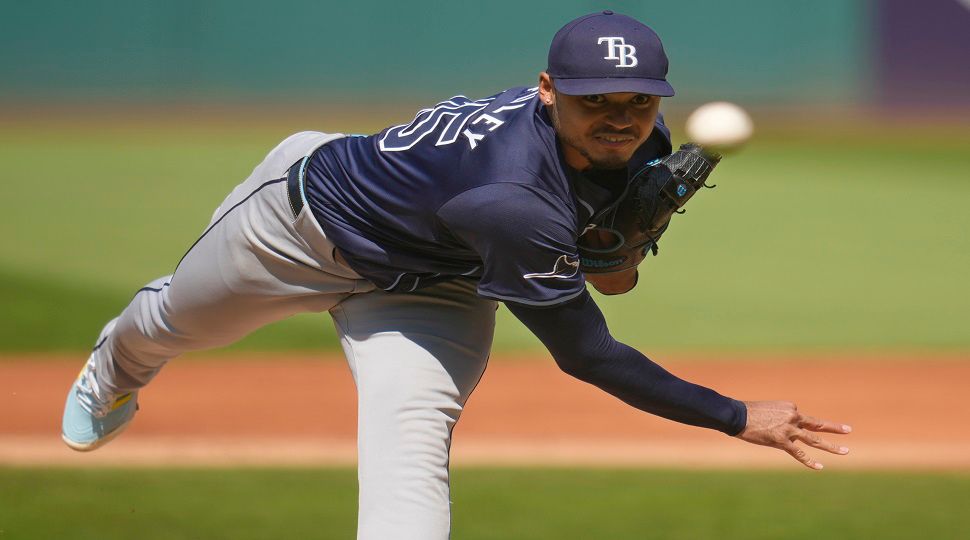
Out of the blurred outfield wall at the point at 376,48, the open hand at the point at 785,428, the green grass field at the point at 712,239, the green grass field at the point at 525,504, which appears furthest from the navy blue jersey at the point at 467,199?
the blurred outfield wall at the point at 376,48

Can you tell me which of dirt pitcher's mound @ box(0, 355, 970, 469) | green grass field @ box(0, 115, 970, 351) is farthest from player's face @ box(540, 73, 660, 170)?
green grass field @ box(0, 115, 970, 351)

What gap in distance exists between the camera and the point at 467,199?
10.0 feet

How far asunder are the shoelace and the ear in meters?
2.03

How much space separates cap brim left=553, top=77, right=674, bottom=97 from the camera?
9.51 feet

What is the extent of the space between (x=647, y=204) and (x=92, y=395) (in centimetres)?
215

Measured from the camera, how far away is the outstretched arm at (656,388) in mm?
3164

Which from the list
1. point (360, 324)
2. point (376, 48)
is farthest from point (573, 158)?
point (376, 48)

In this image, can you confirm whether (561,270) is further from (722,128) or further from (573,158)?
(722,128)

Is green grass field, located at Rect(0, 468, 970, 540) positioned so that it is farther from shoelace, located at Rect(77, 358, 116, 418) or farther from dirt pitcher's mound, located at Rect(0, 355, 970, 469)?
shoelace, located at Rect(77, 358, 116, 418)

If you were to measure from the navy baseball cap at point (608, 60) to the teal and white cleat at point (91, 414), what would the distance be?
2184 millimetres

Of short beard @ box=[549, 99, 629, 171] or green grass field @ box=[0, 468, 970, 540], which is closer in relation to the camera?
short beard @ box=[549, 99, 629, 171]

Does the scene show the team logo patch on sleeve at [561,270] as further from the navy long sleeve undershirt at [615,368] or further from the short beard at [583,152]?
the short beard at [583,152]

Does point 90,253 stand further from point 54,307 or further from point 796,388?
point 796,388

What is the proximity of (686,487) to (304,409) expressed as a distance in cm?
258
